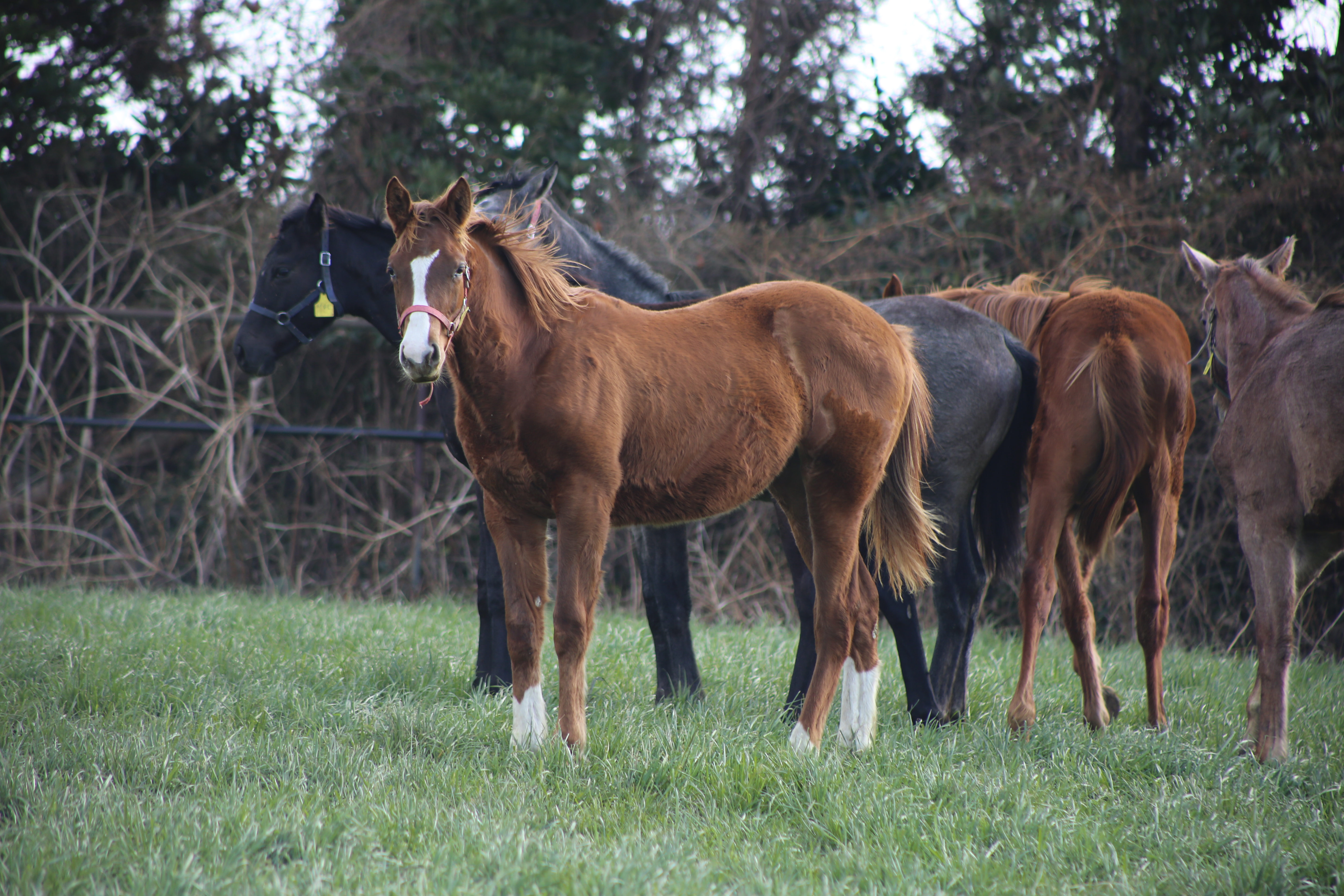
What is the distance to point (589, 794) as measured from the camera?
2684 millimetres

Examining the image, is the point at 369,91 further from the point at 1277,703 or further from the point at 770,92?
the point at 1277,703

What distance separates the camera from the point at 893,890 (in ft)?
7.16

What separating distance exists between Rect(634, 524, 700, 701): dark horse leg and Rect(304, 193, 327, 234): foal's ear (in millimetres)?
2155

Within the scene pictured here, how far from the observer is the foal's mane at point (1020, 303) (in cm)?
458

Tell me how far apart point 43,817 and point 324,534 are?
6.17 metres

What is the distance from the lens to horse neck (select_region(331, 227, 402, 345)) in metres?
4.39

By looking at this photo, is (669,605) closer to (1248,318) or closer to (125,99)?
(1248,318)

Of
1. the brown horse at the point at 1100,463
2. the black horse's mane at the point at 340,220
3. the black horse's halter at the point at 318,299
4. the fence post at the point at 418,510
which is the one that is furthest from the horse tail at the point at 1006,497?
the fence post at the point at 418,510

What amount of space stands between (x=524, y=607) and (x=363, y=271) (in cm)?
213

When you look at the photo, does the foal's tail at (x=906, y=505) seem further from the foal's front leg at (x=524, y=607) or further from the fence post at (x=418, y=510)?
the fence post at (x=418, y=510)

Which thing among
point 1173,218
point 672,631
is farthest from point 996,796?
point 1173,218

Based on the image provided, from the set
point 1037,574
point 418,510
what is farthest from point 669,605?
point 418,510

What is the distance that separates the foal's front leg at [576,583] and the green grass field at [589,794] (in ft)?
0.43

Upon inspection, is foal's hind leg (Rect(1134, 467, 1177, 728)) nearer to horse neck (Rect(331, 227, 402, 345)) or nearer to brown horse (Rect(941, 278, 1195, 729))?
brown horse (Rect(941, 278, 1195, 729))
